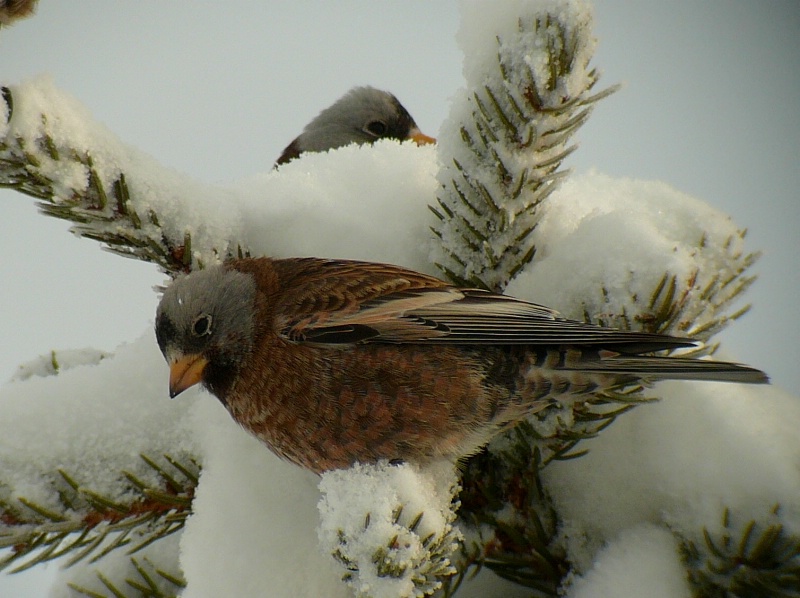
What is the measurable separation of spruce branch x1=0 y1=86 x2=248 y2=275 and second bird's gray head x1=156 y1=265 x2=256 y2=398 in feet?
0.35

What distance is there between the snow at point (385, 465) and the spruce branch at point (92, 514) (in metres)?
0.03

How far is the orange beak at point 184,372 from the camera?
144cm

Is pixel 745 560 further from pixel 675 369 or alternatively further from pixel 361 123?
pixel 361 123

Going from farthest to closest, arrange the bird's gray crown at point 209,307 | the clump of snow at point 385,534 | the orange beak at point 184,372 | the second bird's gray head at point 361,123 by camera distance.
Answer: the second bird's gray head at point 361,123
the bird's gray crown at point 209,307
the orange beak at point 184,372
the clump of snow at point 385,534

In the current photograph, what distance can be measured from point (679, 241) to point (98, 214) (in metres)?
1.16

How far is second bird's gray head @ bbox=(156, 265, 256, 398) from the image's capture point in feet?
5.03

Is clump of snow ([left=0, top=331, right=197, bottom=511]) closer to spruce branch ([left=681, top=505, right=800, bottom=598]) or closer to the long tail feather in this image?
the long tail feather

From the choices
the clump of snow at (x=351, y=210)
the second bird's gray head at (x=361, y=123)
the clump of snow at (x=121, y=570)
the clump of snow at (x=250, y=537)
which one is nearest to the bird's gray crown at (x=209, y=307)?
the clump of snow at (x=351, y=210)

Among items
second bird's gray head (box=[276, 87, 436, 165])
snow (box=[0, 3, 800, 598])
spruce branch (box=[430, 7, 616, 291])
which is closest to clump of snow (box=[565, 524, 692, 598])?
snow (box=[0, 3, 800, 598])

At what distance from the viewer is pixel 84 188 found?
4.38 feet

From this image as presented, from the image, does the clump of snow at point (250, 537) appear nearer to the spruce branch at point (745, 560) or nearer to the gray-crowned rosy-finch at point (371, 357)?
the gray-crowned rosy-finch at point (371, 357)

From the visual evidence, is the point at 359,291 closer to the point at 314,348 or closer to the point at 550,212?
the point at 314,348

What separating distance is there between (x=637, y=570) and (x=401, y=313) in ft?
2.40

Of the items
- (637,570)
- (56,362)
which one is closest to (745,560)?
(637,570)
